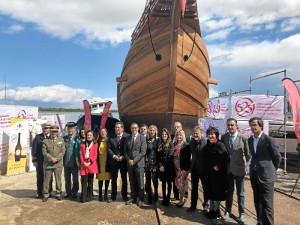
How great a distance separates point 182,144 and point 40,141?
2886 mm

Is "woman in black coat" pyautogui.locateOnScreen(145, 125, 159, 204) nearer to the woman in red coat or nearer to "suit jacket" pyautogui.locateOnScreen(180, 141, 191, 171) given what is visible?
"suit jacket" pyautogui.locateOnScreen(180, 141, 191, 171)

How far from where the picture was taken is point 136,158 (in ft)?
17.4

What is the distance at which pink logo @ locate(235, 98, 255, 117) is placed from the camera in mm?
9734

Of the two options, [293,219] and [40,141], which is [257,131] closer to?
[293,219]

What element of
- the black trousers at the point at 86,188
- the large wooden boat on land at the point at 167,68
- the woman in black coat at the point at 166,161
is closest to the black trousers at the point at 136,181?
the woman in black coat at the point at 166,161

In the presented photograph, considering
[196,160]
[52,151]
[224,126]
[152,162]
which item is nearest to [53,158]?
[52,151]

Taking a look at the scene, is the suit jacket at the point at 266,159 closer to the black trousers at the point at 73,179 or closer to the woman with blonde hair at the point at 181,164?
the woman with blonde hair at the point at 181,164

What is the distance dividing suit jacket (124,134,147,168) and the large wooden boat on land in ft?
13.8

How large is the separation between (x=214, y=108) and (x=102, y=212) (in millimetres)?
7542

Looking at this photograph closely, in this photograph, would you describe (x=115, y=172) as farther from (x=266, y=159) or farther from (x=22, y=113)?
(x=22, y=113)

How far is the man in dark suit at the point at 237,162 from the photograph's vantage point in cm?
434

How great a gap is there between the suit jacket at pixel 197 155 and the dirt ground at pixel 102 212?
705 mm

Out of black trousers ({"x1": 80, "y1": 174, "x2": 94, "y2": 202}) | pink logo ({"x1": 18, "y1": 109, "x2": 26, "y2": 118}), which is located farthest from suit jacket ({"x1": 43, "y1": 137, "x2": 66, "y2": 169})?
pink logo ({"x1": 18, "y1": 109, "x2": 26, "y2": 118})

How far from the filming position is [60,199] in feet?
18.9
